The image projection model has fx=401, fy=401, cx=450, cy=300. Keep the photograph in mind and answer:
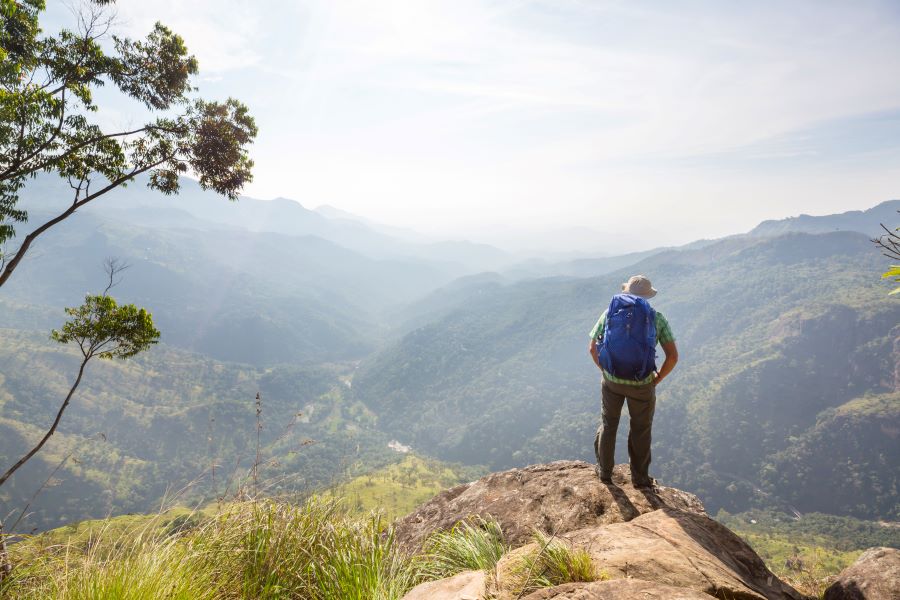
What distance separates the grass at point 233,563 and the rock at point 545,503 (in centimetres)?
245

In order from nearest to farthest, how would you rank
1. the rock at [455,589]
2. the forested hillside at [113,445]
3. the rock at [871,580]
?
1. the rock at [455,589]
2. the rock at [871,580]
3. the forested hillside at [113,445]

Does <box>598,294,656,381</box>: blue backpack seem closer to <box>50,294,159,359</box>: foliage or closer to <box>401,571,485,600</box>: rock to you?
<box>401,571,485,600</box>: rock

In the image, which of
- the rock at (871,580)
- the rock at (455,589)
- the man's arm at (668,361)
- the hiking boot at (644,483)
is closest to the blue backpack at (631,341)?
the man's arm at (668,361)

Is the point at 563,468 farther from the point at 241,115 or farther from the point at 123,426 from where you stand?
the point at 123,426

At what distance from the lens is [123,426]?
18250 centimetres

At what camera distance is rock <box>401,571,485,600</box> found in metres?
3.05

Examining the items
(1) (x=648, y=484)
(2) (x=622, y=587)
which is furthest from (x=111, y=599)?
(1) (x=648, y=484)

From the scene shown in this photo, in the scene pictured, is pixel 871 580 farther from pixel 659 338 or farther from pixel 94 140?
pixel 94 140

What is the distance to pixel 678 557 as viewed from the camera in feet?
12.0

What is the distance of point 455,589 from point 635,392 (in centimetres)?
372

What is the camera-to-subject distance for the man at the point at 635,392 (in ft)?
18.7

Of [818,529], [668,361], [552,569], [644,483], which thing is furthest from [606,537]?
[818,529]

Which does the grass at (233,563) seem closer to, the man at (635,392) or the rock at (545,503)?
the rock at (545,503)

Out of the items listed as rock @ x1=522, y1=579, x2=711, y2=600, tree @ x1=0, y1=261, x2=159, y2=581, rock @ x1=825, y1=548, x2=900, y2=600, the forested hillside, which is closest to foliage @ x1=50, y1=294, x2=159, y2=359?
tree @ x1=0, y1=261, x2=159, y2=581
